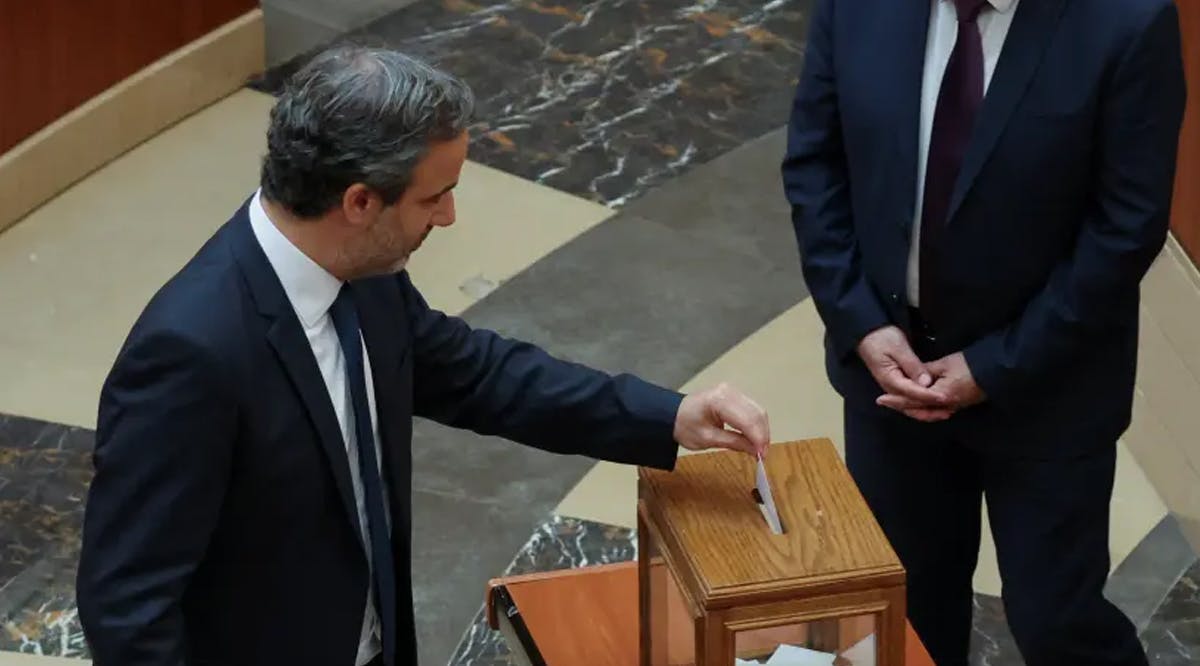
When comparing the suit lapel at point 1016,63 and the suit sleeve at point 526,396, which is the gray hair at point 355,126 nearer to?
the suit sleeve at point 526,396

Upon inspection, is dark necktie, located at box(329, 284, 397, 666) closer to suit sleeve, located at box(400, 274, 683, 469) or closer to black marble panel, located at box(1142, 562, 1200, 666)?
suit sleeve, located at box(400, 274, 683, 469)

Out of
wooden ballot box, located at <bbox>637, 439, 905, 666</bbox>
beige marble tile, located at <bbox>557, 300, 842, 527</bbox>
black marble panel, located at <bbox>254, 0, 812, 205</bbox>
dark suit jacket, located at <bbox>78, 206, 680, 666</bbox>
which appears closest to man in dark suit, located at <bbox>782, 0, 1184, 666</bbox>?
wooden ballot box, located at <bbox>637, 439, 905, 666</bbox>

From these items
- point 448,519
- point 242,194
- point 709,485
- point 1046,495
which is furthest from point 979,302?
point 242,194

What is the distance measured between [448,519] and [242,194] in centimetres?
166

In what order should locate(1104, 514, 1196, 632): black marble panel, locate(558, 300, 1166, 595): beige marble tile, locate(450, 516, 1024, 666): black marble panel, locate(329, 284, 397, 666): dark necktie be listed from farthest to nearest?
locate(558, 300, 1166, 595): beige marble tile < locate(1104, 514, 1196, 632): black marble panel < locate(450, 516, 1024, 666): black marble panel < locate(329, 284, 397, 666): dark necktie

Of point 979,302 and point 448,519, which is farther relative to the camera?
point 448,519

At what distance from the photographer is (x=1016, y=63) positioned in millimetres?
2771

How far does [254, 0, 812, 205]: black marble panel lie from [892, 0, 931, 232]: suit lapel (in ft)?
8.80

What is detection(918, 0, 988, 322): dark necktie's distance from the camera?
2807 millimetres

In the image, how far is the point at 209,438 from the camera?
2.19 meters

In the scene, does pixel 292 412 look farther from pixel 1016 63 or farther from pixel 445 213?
pixel 1016 63

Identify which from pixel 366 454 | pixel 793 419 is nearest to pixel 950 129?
pixel 366 454

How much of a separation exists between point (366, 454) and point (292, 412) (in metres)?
0.15

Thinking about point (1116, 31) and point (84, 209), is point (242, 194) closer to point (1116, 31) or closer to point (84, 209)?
point (84, 209)
